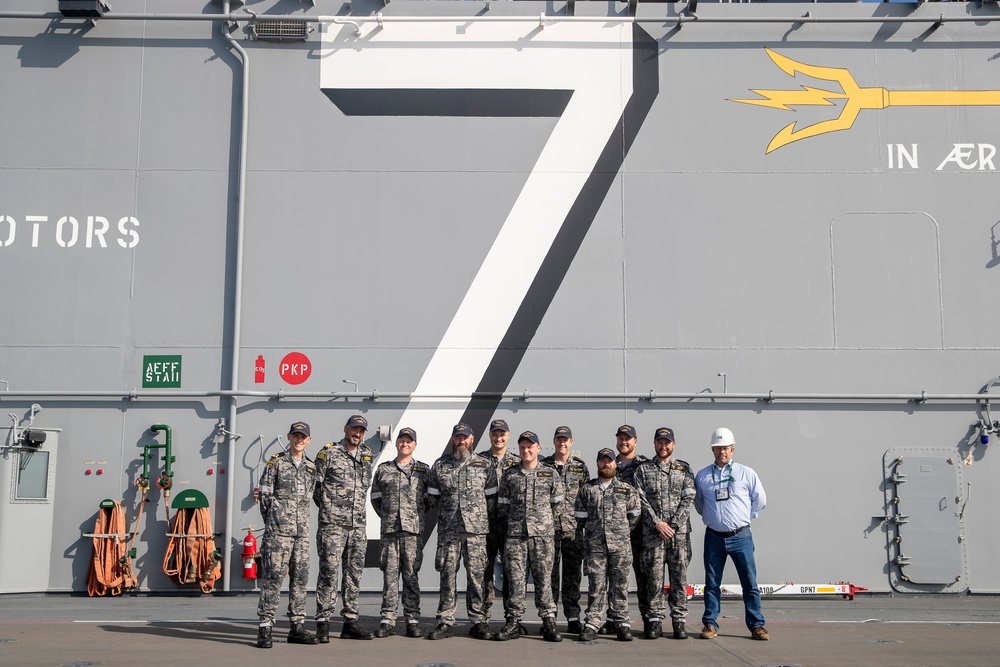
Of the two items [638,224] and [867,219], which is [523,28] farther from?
[867,219]

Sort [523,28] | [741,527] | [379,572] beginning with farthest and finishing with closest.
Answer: [523,28] → [379,572] → [741,527]

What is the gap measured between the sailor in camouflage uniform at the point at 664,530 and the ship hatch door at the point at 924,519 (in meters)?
3.00

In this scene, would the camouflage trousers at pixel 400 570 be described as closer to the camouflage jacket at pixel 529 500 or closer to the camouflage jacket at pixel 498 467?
the camouflage jacket at pixel 498 467

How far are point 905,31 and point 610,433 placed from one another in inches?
216

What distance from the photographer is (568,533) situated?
23.9 feet

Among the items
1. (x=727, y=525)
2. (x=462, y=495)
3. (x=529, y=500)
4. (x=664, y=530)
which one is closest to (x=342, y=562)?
(x=462, y=495)

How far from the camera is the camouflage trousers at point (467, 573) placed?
6953 millimetres

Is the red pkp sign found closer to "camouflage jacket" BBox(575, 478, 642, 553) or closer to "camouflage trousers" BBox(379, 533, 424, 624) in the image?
"camouflage trousers" BBox(379, 533, 424, 624)

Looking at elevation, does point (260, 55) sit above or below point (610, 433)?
above

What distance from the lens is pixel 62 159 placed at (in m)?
9.42

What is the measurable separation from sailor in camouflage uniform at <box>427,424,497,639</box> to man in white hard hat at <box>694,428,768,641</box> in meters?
1.74

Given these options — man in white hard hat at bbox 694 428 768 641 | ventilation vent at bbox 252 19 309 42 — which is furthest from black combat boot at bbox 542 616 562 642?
ventilation vent at bbox 252 19 309 42

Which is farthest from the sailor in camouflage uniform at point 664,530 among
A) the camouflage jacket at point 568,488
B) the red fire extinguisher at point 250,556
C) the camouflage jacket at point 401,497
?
the red fire extinguisher at point 250,556

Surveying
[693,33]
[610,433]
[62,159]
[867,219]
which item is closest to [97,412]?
[62,159]
